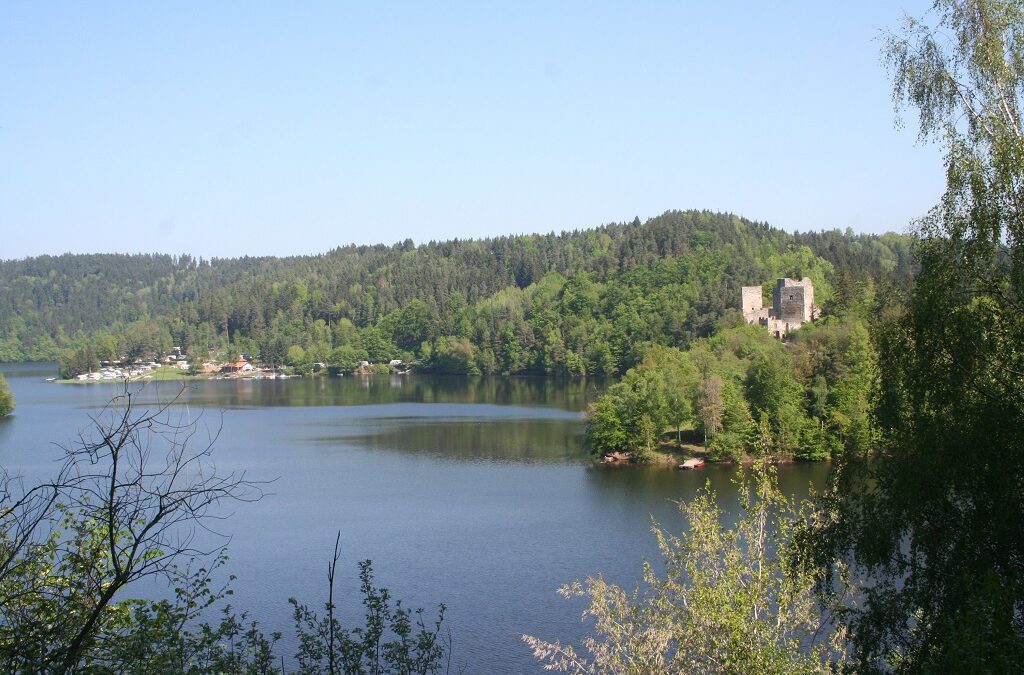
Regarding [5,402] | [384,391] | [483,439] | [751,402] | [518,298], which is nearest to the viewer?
[751,402]

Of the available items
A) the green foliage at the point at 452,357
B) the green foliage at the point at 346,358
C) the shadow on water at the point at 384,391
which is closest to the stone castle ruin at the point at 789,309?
the shadow on water at the point at 384,391

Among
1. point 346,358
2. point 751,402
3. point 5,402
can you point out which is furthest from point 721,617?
point 346,358

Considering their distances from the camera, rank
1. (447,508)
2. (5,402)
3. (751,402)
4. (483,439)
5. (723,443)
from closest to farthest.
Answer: (447,508), (723,443), (751,402), (483,439), (5,402)

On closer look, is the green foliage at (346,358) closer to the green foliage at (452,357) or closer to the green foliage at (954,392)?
the green foliage at (452,357)

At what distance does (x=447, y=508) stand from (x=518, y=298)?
87708 mm

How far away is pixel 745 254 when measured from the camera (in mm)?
99188

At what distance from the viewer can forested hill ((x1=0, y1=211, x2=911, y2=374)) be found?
9312 cm

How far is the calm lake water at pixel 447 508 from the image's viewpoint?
21.1 metres

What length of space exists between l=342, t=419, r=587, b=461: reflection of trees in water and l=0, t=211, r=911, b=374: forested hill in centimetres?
2463

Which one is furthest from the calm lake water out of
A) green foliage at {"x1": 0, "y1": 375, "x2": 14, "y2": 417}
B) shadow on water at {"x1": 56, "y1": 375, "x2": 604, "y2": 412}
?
shadow on water at {"x1": 56, "y1": 375, "x2": 604, "y2": 412}

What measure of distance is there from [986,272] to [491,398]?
65.2 m

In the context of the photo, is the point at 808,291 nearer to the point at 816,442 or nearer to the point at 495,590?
the point at 816,442

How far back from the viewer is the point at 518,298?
118938mm

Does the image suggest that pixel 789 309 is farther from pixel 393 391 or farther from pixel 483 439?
pixel 393 391
